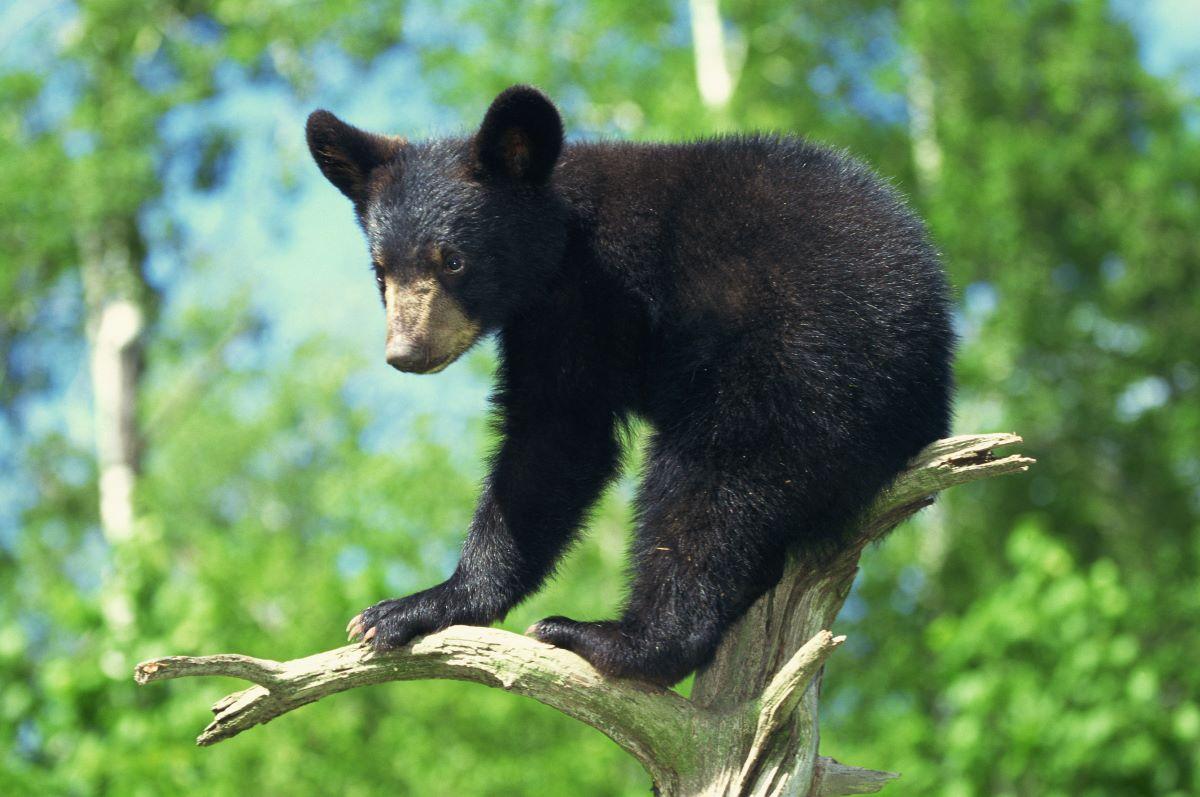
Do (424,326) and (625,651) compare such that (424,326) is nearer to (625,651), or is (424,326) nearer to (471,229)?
(471,229)

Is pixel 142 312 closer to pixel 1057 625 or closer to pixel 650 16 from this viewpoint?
pixel 650 16

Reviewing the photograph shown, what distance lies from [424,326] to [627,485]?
542cm

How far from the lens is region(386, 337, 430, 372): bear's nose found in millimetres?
4902

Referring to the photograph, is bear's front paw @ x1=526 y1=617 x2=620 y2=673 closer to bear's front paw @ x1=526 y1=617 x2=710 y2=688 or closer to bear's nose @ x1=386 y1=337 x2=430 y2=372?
bear's front paw @ x1=526 y1=617 x2=710 y2=688

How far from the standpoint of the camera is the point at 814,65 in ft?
85.4

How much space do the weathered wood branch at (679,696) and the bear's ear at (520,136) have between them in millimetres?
1788

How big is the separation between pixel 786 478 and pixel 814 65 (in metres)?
22.5

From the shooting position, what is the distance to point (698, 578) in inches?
186

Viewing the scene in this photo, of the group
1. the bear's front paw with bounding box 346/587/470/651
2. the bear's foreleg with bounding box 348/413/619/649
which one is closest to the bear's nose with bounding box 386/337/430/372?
the bear's foreleg with bounding box 348/413/619/649

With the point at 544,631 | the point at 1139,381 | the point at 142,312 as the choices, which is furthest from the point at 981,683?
the point at 142,312

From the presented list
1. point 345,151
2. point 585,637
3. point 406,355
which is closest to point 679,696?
point 585,637

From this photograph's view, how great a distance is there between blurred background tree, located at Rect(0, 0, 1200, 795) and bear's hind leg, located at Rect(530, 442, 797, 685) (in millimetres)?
4446

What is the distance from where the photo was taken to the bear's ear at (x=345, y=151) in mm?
5559

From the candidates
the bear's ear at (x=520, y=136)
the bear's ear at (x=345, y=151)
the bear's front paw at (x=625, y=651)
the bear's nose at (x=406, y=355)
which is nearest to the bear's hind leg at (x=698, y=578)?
the bear's front paw at (x=625, y=651)
